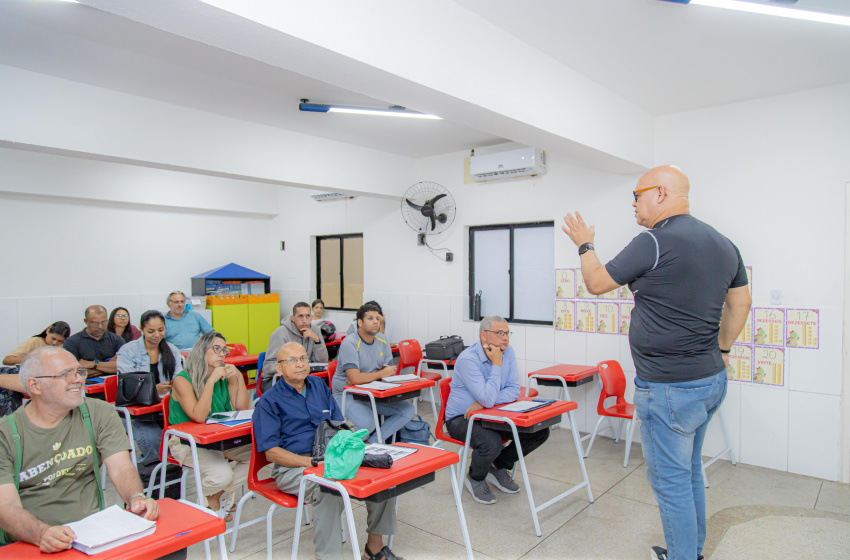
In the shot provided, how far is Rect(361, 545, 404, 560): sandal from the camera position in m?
2.72

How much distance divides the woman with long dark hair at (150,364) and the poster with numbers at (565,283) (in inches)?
133

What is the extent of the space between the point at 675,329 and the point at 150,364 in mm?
3451

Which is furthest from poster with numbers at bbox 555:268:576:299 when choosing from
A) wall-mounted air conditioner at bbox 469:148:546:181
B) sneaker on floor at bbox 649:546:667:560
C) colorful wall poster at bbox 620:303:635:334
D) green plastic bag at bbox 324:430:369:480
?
green plastic bag at bbox 324:430:369:480

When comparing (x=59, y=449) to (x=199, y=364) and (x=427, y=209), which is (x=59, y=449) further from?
(x=427, y=209)

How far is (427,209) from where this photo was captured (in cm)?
622

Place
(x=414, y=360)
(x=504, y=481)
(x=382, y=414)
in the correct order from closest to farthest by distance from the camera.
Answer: (x=504, y=481), (x=382, y=414), (x=414, y=360)

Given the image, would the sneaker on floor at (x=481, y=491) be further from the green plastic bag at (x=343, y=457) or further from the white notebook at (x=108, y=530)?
the white notebook at (x=108, y=530)

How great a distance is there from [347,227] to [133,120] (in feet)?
11.5

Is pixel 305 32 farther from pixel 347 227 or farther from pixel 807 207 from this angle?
pixel 347 227

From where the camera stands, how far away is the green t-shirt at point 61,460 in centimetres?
193

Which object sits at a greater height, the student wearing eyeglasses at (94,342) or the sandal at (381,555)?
the student wearing eyeglasses at (94,342)

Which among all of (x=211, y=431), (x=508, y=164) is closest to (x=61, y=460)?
(x=211, y=431)

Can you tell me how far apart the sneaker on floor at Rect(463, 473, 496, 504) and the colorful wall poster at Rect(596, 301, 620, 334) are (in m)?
2.07

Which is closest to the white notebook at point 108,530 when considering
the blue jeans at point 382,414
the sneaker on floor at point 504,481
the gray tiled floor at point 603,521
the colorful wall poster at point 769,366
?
the gray tiled floor at point 603,521
